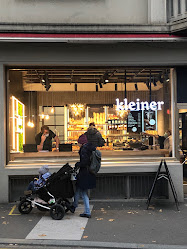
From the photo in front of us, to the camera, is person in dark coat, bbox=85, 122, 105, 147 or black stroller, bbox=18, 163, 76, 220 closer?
black stroller, bbox=18, 163, 76, 220

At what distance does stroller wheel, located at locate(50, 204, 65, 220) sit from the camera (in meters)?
8.27

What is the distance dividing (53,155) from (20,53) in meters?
3.08

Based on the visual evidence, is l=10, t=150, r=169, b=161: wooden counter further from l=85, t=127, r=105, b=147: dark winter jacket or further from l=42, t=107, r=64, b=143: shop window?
l=42, t=107, r=64, b=143: shop window

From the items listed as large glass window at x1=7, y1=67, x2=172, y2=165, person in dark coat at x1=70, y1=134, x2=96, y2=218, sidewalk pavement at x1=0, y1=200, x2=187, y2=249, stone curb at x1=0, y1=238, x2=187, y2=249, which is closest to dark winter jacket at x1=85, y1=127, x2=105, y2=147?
large glass window at x1=7, y1=67, x2=172, y2=165

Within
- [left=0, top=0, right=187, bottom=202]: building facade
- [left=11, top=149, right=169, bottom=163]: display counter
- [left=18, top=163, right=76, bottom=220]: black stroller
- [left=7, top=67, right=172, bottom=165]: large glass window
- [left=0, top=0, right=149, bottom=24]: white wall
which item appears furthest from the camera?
[left=7, top=67, right=172, bottom=165]: large glass window

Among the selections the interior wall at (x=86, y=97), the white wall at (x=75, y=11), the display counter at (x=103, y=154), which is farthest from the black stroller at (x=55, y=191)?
the white wall at (x=75, y=11)

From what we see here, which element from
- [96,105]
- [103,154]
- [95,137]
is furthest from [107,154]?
[96,105]

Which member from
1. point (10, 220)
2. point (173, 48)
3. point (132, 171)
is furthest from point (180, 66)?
point (10, 220)

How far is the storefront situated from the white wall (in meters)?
0.73

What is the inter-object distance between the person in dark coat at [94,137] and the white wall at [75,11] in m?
3.17

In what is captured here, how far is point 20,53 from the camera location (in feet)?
33.5

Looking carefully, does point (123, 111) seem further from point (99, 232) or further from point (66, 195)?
point (99, 232)

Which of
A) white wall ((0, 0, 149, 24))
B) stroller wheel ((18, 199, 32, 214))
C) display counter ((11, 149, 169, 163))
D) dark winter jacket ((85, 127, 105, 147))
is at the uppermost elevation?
white wall ((0, 0, 149, 24))

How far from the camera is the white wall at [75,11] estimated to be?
10.2 meters
